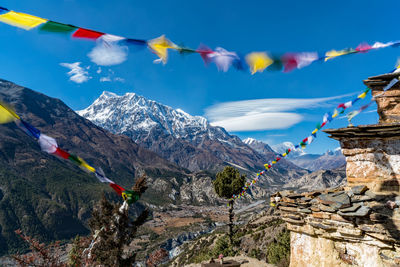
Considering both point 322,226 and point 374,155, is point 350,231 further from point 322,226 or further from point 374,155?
point 374,155

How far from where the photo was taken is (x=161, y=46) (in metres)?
5.01

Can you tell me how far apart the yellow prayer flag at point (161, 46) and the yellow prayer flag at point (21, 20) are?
6.32 ft

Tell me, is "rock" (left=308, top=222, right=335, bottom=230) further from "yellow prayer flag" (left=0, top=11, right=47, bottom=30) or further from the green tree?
the green tree

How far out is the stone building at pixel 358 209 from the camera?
6.16 m

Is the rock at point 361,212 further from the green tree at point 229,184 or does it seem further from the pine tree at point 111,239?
the green tree at point 229,184

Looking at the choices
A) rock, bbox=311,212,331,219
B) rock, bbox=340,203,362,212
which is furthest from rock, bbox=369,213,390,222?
rock, bbox=311,212,331,219

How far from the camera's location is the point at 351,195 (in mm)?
7035

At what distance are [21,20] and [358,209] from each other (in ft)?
28.7

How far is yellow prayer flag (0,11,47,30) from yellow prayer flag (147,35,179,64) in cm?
193

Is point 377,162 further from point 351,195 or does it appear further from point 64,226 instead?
point 64,226

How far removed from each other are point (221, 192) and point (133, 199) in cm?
3297

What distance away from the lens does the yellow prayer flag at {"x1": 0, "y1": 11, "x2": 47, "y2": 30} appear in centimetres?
431

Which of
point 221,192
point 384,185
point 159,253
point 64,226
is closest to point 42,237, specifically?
point 64,226

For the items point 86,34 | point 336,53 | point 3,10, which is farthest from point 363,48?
point 3,10
